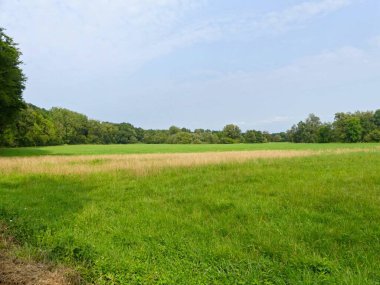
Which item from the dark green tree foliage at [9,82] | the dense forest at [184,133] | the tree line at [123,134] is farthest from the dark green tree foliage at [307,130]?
the dark green tree foliage at [9,82]

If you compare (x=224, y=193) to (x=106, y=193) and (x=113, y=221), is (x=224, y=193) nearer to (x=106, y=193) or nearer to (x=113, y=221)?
(x=113, y=221)

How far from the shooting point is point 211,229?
6426 millimetres

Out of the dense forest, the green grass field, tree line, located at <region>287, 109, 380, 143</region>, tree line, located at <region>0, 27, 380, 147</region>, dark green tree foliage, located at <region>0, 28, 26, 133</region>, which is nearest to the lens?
the green grass field

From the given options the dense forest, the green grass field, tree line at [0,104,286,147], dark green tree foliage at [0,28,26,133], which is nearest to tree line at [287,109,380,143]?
the dense forest

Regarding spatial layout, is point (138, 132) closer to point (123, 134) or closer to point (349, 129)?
point (123, 134)

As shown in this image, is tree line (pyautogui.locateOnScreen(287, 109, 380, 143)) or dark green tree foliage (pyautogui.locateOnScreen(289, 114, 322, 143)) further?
dark green tree foliage (pyautogui.locateOnScreen(289, 114, 322, 143))

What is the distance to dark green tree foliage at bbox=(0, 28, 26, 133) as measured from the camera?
1172 inches

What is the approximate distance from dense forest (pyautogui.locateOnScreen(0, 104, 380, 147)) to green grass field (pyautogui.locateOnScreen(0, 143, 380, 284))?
70401 mm

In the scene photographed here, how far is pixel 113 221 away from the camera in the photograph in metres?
7.25

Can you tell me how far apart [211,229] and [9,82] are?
101ft

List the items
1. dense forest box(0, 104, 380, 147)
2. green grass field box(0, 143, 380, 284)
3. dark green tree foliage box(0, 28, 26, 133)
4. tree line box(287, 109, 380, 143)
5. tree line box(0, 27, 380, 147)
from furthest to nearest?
tree line box(287, 109, 380, 143) → dense forest box(0, 104, 380, 147) → tree line box(0, 27, 380, 147) → dark green tree foliage box(0, 28, 26, 133) → green grass field box(0, 143, 380, 284)

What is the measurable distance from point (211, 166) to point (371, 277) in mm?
10696

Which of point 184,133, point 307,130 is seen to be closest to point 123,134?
point 184,133

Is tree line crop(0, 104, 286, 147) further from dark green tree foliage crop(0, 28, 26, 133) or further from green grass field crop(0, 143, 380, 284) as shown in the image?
green grass field crop(0, 143, 380, 284)
